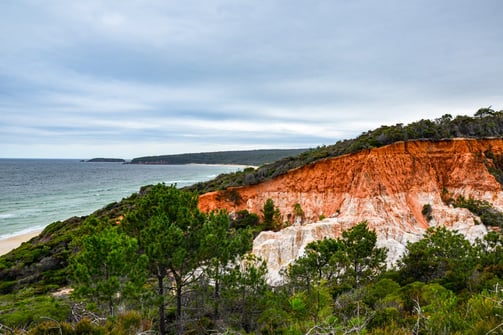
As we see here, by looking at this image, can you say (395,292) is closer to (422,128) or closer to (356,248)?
(356,248)

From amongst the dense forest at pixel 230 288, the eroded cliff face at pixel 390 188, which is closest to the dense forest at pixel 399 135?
the eroded cliff face at pixel 390 188

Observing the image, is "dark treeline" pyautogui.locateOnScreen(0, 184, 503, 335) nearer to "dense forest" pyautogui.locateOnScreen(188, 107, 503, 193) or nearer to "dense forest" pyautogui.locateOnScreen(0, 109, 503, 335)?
"dense forest" pyautogui.locateOnScreen(0, 109, 503, 335)

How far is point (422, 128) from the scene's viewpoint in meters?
33.7

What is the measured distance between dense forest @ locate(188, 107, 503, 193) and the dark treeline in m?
17.5

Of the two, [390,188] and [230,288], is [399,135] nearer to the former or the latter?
[390,188]

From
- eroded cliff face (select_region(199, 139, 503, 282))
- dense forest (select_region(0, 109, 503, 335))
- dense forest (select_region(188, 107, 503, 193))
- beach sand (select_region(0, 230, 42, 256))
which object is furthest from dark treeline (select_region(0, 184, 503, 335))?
beach sand (select_region(0, 230, 42, 256))

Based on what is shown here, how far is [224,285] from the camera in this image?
1256 centimetres

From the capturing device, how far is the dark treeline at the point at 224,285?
6.85m

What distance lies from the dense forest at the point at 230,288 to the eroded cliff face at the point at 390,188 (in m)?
10.3

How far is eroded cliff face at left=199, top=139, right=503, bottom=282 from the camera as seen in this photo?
90.8ft

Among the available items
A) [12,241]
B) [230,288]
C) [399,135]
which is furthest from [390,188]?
[12,241]

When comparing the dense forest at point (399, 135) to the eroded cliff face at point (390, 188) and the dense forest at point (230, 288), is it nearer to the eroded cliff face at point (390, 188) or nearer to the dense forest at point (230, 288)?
the eroded cliff face at point (390, 188)

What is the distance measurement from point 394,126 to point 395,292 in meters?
27.8

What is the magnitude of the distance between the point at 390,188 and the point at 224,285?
2283 centimetres
